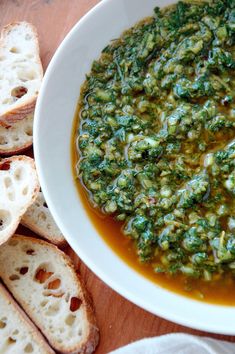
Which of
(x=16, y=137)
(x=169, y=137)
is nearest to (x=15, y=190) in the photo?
(x=16, y=137)

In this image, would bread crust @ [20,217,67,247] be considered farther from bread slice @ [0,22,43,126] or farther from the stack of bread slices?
bread slice @ [0,22,43,126]

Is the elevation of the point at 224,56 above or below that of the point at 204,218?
above

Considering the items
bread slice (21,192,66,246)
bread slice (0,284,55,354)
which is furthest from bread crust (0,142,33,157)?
bread slice (0,284,55,354)

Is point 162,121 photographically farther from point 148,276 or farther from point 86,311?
point 86,311

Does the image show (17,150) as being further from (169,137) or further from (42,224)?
(169,137)

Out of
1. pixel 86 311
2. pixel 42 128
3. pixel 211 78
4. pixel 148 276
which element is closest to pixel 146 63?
pixel 211 78

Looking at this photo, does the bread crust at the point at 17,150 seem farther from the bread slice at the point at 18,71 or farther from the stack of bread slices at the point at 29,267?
the bread slice at the point at 18,71
